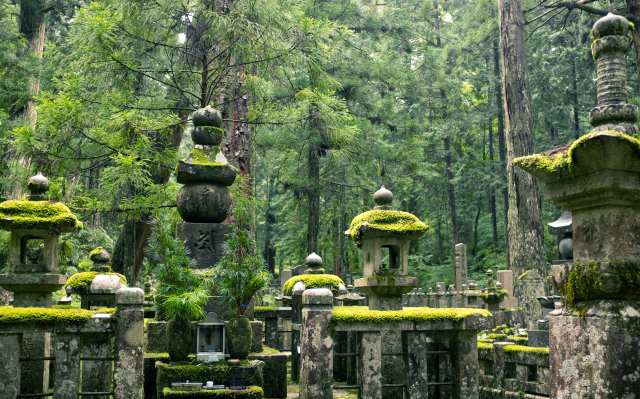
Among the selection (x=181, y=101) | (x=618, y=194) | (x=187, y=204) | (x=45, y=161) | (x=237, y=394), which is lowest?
(x=237, y=394)

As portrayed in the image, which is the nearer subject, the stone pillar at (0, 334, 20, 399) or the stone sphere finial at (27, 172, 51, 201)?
the stone pillar at (0, 334, 20, 399)

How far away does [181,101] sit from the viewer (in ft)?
50.0

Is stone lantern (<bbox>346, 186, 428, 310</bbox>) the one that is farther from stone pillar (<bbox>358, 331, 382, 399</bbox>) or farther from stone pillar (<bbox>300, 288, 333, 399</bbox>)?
stone pillar (<bbox>300, 288, 333, 399</bbox>)

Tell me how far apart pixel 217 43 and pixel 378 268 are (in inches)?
280

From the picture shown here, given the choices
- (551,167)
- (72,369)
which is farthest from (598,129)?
(72,369)

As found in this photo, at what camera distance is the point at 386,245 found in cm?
904

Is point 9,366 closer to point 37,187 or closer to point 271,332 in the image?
point 37,187

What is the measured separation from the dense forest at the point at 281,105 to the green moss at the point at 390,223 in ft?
9.84

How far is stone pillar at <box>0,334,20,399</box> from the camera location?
16.6 ft

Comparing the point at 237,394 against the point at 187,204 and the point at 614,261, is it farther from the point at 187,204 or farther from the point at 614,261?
the point at 614,261

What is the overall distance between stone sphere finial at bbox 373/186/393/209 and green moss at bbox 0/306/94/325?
487 cm

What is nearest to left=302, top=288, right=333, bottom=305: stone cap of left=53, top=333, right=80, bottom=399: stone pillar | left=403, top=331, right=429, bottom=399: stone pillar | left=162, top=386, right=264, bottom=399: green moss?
left=403, top=331, right=429, bottom=399: stone pillar

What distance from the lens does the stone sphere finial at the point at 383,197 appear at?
8898 millimetres

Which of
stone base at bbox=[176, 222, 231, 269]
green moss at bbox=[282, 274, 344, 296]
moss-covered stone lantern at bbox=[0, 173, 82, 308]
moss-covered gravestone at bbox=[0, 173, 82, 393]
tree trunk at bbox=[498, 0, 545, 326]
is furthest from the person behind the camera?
tree trunk at bbox=[498, 0, 545, 326]
